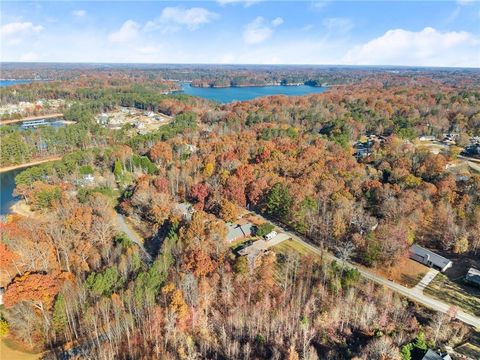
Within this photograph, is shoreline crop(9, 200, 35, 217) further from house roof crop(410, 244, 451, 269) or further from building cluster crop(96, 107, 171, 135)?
house roof crop(410, 244, 451, 269)

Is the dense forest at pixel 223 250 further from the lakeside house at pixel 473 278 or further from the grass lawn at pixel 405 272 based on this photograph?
the lakeside house at pixel 473 278

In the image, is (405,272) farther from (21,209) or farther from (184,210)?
(21,209)

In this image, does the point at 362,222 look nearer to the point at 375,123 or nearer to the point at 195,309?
the point at 195,309

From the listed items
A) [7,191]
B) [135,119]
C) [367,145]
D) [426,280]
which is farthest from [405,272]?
[135,119]

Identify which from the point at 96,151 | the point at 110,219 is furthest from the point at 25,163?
the point at 110,219

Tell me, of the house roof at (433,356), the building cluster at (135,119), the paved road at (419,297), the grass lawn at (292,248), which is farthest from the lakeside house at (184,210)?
the building cluster at (135,119)

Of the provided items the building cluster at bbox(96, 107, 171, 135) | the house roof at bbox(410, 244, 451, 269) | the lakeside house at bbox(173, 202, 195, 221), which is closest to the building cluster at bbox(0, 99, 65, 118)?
the building cluster at bbox(96, 107, 171, 135)

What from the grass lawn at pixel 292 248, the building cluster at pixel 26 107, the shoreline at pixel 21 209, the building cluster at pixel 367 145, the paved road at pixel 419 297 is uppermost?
the building cluster at pixel 26 107
